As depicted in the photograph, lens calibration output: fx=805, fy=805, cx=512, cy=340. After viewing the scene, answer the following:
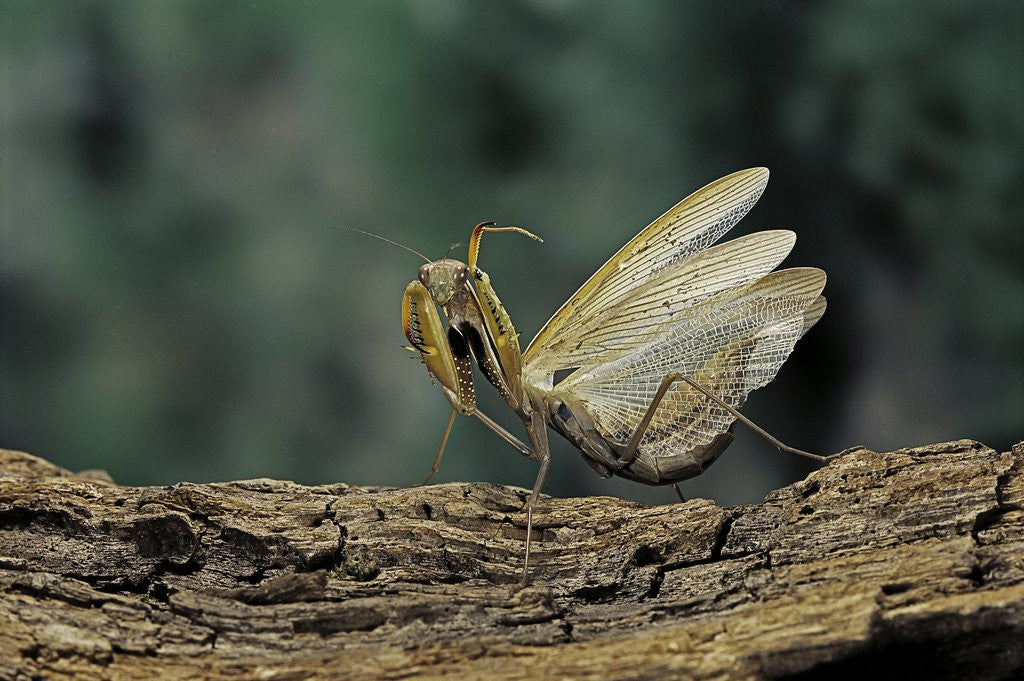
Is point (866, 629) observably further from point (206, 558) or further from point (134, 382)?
point (134, 382)

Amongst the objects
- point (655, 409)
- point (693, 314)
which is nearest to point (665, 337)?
point (693, 314)

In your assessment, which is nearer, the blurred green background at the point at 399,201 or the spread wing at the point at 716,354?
the spread wing at the point at 716,354

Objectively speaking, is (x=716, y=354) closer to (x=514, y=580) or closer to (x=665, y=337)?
(x=665, y=337)

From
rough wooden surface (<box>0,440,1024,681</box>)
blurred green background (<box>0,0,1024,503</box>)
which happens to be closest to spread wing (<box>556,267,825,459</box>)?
rough wooden surface (<box>0,440,1024,681</box>)

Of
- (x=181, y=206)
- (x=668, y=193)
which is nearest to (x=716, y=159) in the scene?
(x=668, y=193)

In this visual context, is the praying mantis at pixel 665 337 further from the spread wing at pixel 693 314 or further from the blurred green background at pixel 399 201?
the blurred green background at pixel 399 201

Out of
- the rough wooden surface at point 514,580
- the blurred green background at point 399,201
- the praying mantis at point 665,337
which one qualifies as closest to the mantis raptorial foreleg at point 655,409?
the praying mantis at point 665,337

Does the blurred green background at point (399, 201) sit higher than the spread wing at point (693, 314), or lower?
higher
